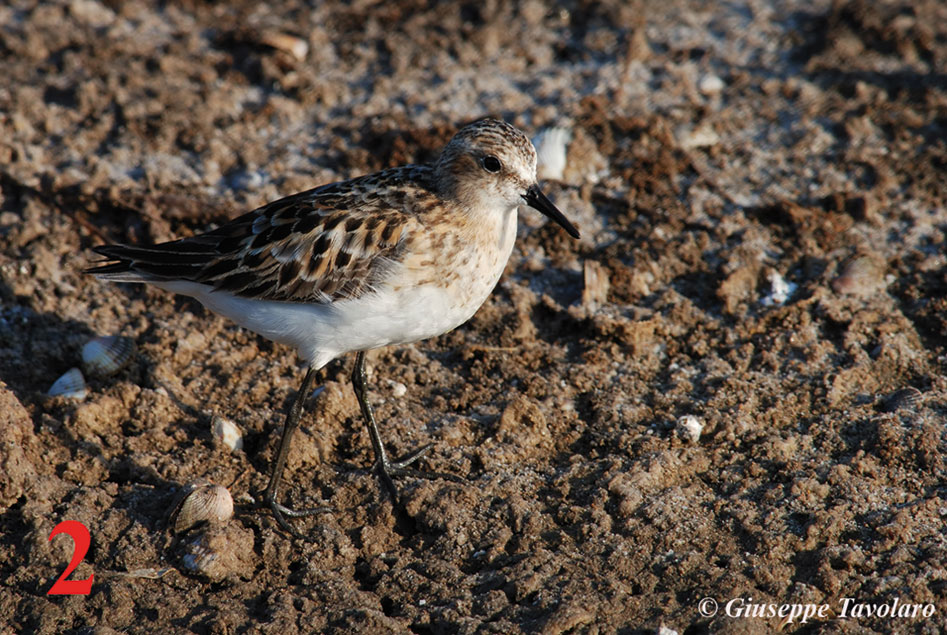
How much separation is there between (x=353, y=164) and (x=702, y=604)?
4.49 m

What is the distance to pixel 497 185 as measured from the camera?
5305mm

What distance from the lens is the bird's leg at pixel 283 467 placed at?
5.01 m

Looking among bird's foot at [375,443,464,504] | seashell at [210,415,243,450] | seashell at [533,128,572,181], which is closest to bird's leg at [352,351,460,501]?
bird's foot at [375,443,464,504]

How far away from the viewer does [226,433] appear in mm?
5480

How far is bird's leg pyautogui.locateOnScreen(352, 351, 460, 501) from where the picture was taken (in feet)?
17.1

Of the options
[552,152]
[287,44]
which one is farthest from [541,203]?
[287,44]

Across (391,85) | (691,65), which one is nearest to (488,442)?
(391,85)

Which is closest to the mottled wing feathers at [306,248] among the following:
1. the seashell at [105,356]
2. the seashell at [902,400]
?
the seashell at [105,356]

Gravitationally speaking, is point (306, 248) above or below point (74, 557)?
above

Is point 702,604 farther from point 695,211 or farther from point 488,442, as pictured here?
point 695,211

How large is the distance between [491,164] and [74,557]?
302 cm

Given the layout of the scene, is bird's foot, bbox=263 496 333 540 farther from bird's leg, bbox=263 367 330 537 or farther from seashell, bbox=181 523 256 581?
seashell, bbox=181 523 256 581

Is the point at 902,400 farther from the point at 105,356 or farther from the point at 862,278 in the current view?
the point at 105,356

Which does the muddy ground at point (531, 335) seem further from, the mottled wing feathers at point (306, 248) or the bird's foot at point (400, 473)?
the mottled wing feathers at point (306, 248)
